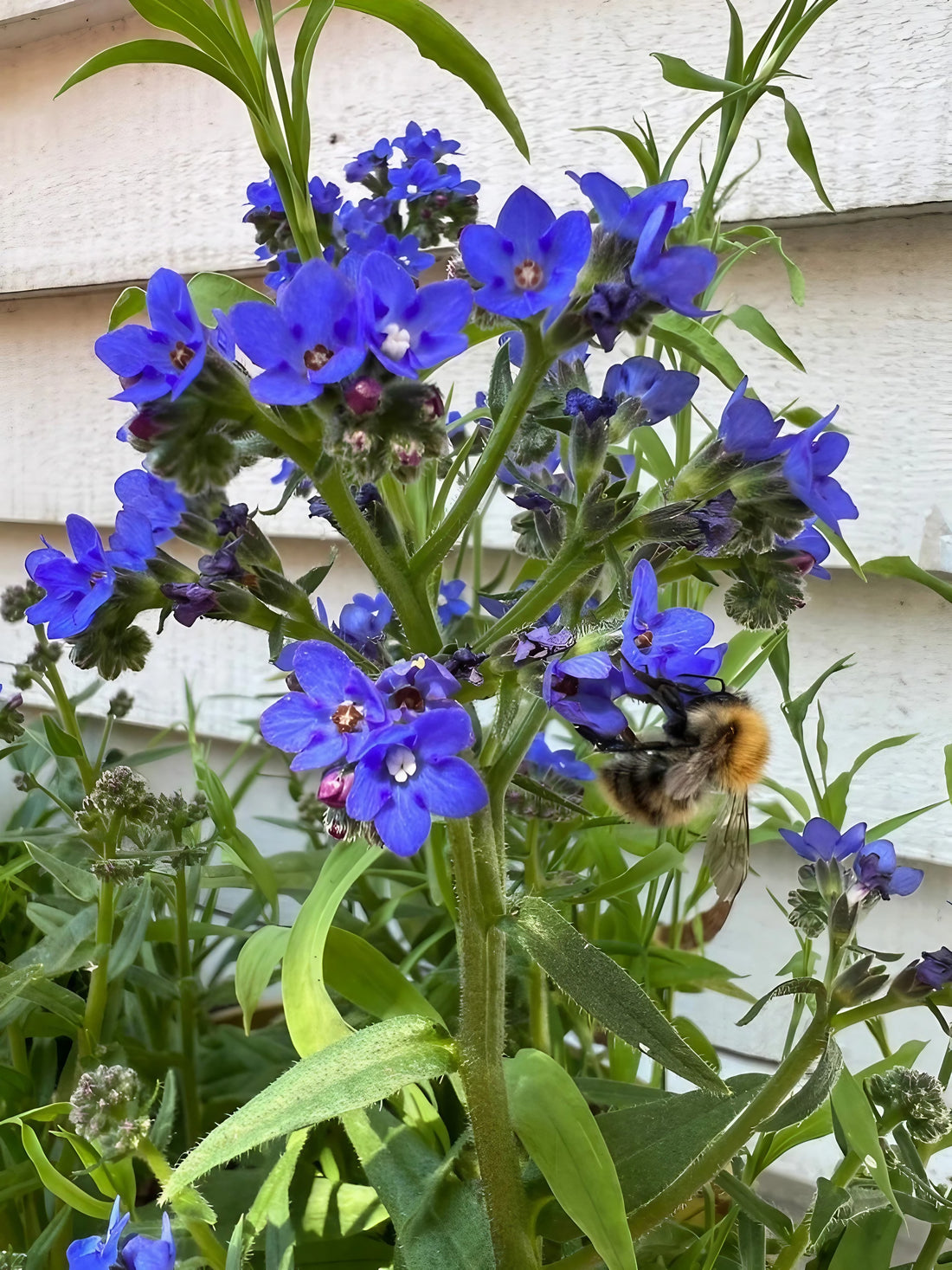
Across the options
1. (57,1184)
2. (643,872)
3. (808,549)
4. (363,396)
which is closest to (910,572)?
(808,549)

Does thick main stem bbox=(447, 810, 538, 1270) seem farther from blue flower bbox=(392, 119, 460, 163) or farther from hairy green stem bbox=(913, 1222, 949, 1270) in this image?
blue flower bbox=(392, 119, 460, 163)

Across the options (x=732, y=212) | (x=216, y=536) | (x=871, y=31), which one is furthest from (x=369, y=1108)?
(x=871, y=31)

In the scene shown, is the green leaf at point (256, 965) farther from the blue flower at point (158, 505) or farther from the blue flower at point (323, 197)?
the blue flower at point (323, 197)

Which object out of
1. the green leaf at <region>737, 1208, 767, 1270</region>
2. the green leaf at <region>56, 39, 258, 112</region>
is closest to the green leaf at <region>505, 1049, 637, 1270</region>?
the green leaf at <region>737, 1208, 767, 1270</region>

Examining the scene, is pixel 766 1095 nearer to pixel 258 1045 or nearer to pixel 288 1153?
pixel 288 1153

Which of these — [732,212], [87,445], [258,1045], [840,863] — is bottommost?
[258,1045]

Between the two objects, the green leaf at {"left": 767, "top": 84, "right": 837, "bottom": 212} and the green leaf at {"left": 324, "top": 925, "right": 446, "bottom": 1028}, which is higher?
the green leaf at {"left": 767, "top": 84, "right": 837, "bottom": 212}

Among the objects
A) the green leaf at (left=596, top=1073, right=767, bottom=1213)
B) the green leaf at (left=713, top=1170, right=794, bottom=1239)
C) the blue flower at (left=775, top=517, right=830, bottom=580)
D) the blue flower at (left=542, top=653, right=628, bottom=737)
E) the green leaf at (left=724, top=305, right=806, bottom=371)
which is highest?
the green leaf at (left=724, top=305, right=806, bottom=371)

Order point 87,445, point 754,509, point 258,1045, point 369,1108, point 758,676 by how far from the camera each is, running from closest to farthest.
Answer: point 754,509 → point 369,1108 → point 258,1045 → point 758,676 → point 87,445
